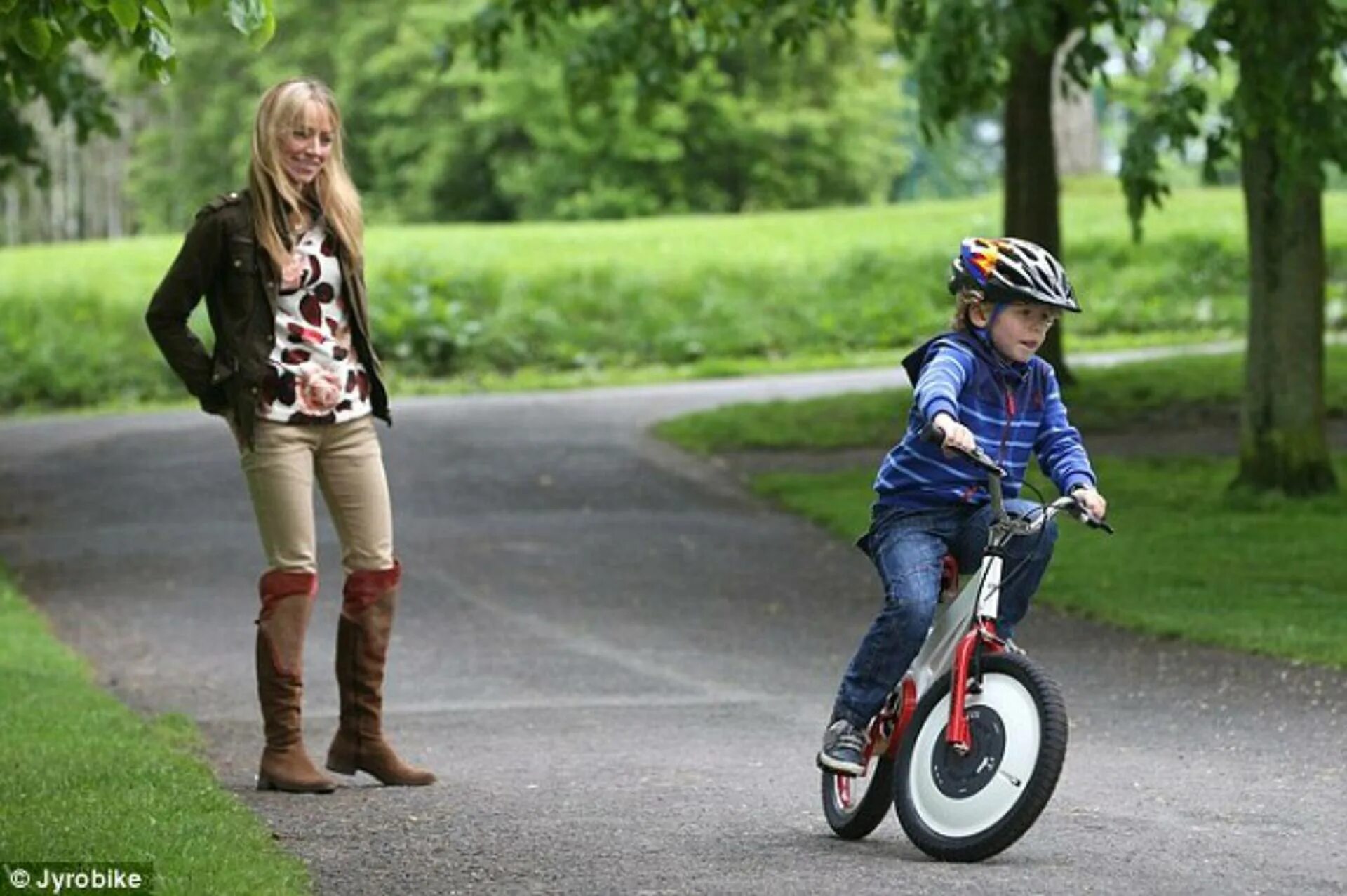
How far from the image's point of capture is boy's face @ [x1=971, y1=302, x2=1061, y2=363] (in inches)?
285

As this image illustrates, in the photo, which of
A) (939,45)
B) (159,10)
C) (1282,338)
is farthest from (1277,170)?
(159,10)

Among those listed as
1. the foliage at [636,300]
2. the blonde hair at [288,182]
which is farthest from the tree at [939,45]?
the foliage at [636,300]

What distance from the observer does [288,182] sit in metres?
8.72

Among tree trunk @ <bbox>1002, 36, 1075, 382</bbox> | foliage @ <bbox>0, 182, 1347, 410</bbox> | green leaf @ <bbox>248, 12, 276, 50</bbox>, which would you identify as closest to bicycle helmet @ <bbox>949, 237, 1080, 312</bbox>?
green leaf @ <bbox>248, 12, 276, 50</bbox>

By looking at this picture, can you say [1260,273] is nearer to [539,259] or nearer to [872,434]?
[872,434]

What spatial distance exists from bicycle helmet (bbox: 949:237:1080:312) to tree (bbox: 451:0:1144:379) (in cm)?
690

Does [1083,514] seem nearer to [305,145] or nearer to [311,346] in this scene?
[311,346]

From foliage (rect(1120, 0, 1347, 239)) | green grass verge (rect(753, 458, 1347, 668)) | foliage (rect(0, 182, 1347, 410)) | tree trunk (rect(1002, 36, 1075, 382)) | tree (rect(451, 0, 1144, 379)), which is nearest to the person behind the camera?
green grass verge (rect(753, 458, 1347, 668))

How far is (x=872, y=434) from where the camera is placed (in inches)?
906

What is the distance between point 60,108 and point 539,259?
19.7 m

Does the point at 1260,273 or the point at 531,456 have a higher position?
the point at 1260,273

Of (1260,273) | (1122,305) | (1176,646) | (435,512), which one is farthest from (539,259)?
(1176,646)

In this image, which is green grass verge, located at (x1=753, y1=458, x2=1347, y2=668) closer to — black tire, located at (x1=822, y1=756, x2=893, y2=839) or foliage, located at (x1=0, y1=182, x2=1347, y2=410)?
black tire, located at (x1=822, y1=756, x2=893, y2=839)

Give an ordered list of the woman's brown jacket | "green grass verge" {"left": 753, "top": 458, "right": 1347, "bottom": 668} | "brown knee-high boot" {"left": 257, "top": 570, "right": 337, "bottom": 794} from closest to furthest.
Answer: the woman's brown jacket → "brown knee-high boot" {"left": 257, "top": 570, "right": 337, "bottom": 794} → "green grass verge" {"left": 753, "top": 458, "right": 1347, "bottom": 668}
